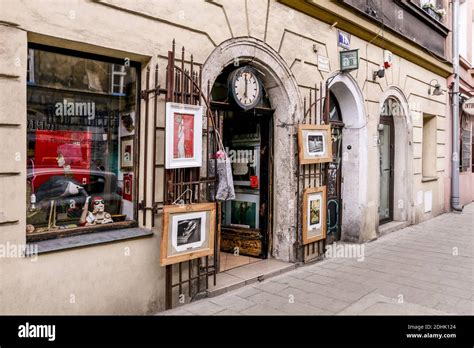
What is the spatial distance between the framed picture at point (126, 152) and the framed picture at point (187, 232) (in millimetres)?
741

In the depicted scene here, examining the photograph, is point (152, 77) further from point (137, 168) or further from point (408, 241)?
point (408, 241)

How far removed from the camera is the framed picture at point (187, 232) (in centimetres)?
401

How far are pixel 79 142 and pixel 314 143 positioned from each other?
3.48 meters

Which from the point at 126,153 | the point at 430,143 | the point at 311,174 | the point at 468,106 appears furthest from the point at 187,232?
the point at 468,106

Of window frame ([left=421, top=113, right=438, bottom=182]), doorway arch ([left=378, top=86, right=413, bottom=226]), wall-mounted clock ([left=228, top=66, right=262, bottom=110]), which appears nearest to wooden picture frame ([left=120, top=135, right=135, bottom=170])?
wall-mounted clock ([left=228, top=66, right=262, bottom=110])

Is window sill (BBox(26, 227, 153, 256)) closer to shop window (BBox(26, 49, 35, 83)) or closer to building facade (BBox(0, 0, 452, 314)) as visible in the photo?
building facade (BBox(0, 0, 452, 314))

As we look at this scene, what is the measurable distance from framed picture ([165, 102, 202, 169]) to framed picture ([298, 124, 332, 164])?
1955 mm

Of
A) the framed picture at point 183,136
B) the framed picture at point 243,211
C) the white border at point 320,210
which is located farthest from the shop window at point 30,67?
the white border at point 320,210

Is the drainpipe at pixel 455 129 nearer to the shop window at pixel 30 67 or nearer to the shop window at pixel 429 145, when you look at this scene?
the shop window at pixel 429 145

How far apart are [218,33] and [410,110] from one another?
6.30 meters

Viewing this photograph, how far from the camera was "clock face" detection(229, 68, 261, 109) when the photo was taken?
16.6 ft

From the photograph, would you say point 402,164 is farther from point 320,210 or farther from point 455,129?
point 320,210

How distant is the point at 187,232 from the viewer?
4.22 m
